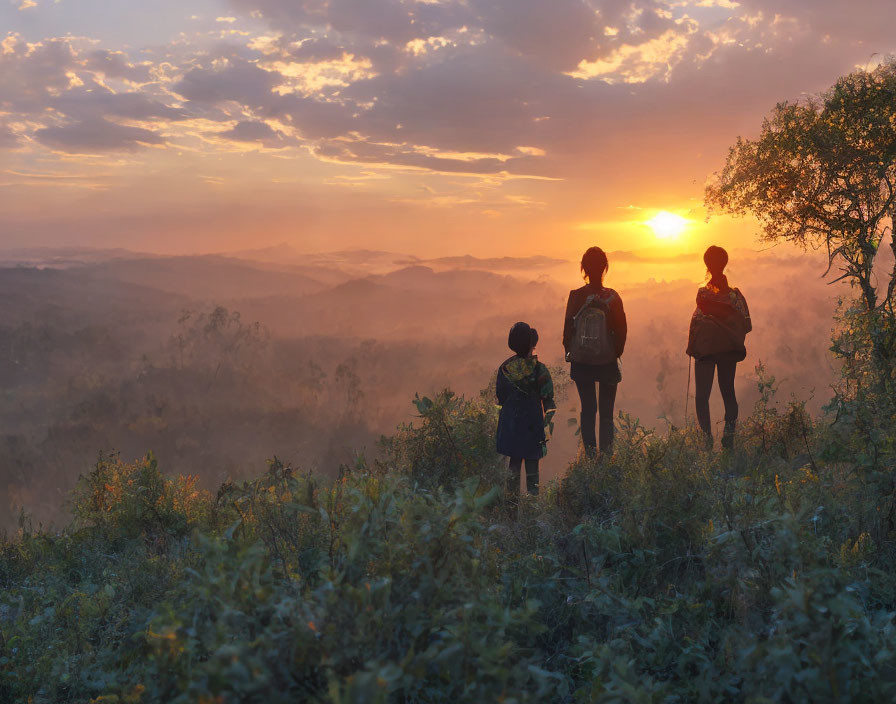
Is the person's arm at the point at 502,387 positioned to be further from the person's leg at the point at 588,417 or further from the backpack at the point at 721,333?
the backpack at the point at 721,333

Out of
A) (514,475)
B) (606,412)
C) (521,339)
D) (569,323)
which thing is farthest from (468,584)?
(606,412)

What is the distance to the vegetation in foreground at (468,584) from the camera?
246cm

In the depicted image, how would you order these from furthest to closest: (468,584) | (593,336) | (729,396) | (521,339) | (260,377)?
(260,377) → (729,396) → (593,336) → (521,339) → (468,584)

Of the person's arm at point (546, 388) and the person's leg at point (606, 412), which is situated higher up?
the person's arm at point (546, 388)

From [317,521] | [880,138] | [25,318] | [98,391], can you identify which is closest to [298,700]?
[317,521]

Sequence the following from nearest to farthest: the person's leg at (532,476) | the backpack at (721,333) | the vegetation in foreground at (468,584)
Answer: the vegetation in foreground at (468,584) < the person's leg at (532,476) < the backpack at (721,333)

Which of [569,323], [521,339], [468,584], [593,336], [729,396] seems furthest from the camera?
[729,396]

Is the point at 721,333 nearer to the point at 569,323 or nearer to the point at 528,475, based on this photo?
the point at 569,323

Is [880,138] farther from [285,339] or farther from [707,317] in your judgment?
[285,339]

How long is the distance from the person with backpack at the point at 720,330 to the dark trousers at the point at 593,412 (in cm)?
122

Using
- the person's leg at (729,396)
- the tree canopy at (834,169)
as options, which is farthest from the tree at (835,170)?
the person's leg at (729,396)

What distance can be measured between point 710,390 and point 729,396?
0.23 meters

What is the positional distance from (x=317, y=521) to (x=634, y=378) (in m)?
29.6

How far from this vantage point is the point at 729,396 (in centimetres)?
823
